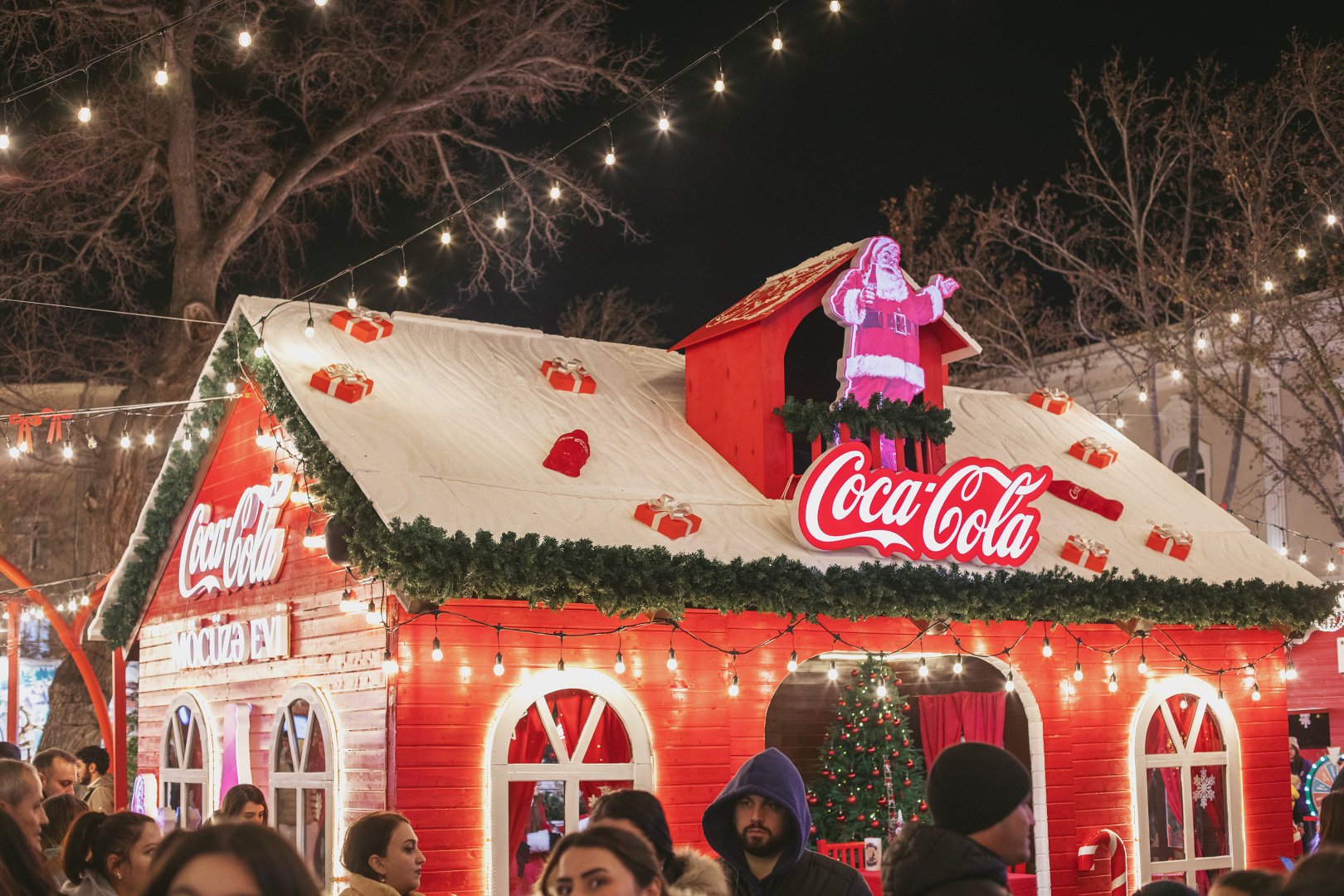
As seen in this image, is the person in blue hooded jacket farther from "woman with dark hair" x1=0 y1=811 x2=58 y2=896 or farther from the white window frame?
the white window frame

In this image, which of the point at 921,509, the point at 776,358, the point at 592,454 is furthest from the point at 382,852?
the point at 776,358

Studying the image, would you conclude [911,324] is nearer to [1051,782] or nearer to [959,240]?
[1051,782]

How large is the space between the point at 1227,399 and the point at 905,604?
47.1ft

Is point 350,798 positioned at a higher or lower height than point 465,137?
lower

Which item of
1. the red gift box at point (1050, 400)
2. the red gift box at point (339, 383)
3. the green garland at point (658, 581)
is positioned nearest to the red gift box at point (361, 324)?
the green garland at point (658, 581)

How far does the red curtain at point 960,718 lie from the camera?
14391 millimetres

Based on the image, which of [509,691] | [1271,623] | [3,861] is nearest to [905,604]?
[509,691]

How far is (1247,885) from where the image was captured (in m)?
4.51

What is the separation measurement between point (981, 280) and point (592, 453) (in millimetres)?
15285

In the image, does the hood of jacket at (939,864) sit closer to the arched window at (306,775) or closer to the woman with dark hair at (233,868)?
the woman with dark hair at (233,868)

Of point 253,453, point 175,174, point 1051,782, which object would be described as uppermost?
point 175,174

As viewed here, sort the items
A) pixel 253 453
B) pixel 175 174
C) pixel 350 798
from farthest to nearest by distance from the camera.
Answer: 1. pixel 175 174
2. pixel 253 453
3. pixel 350 798

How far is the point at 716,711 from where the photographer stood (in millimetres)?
11242

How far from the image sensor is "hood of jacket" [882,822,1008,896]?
4.16m
